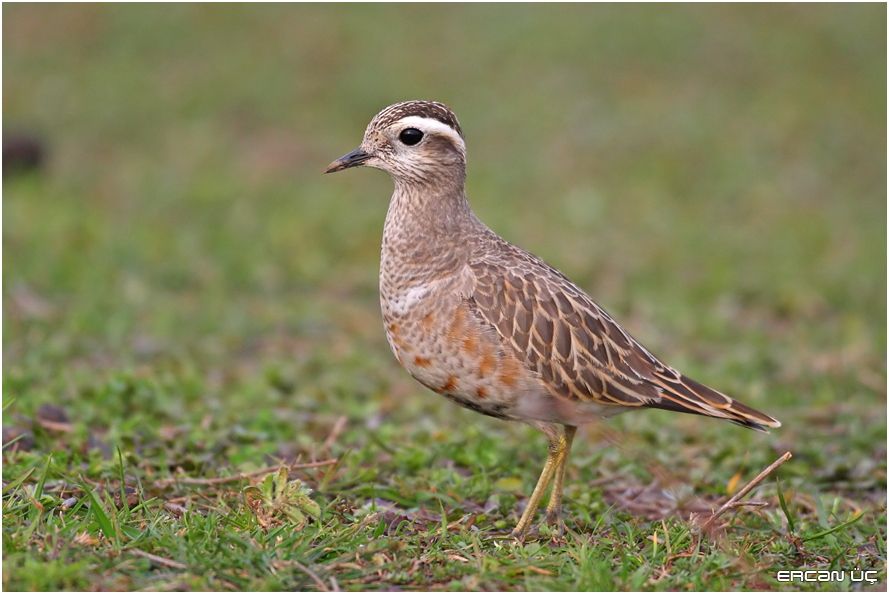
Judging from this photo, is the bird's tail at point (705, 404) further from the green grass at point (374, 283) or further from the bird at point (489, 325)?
the green grass at point (374, 283)

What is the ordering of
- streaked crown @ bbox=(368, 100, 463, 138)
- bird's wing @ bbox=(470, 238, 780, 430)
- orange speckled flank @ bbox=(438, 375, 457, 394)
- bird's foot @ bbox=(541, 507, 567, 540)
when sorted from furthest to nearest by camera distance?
streaked crown @ bbox=(368, 100, 463, 138), bird's wing @ bbox=(470, 238, 780, 430), orange speckled flank @ bbox=(438, 375, 457, 394), bird's foot @ bbox=(541, 507, 567, 540)

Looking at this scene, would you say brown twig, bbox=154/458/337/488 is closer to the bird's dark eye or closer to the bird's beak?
the bird's beak

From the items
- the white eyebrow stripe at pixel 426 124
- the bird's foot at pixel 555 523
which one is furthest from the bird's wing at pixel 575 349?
the white eyebrow stripe at pixel 426 124

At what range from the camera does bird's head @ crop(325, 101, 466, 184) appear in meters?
6.65

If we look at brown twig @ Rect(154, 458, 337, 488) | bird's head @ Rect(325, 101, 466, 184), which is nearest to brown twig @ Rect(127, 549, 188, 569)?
brown twig @ Rect(154, 458, 337, 488)

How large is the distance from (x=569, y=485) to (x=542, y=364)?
1.17m

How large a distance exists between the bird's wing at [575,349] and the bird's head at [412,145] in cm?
63

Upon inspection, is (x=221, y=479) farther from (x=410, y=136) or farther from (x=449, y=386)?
(x=410, y=136)

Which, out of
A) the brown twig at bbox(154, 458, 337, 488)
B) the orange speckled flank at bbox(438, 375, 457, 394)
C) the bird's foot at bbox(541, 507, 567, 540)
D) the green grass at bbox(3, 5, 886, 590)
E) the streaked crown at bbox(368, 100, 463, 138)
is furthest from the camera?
the streaked crown at bbox(368, 100, 463, 138)

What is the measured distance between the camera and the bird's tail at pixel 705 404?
20.4ft

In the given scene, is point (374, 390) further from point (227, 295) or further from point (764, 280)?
point (764, 280)

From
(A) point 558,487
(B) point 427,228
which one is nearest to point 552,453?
(A) point 558,487

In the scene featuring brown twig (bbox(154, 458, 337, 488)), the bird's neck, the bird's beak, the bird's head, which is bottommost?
brown twig (bbox(154, 458, 337, 488))

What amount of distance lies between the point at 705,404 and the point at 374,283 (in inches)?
243
